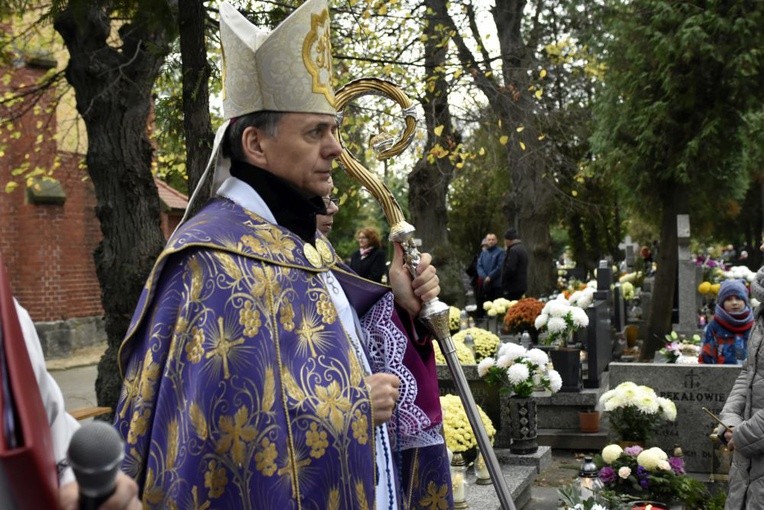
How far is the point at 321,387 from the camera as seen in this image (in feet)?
7.89

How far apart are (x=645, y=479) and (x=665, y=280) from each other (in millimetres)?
8170

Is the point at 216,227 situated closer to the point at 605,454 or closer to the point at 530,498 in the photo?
the point at 605,454

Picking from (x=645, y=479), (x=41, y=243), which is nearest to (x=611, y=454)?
(x=645, y=479)

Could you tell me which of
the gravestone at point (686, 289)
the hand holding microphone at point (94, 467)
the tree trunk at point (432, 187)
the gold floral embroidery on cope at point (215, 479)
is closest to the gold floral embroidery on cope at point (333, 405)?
the gold floral embroidery on cope at point (215, 479)

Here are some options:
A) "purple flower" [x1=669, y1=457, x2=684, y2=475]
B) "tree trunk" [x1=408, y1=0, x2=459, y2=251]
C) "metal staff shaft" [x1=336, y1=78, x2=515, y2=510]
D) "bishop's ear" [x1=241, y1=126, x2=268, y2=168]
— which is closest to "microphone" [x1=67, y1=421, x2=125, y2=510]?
"bishop's ear" [x1=241, y1=126, x2=268, y2=168]

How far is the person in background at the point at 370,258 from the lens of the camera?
10.8 m

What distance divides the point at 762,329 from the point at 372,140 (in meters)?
2.61

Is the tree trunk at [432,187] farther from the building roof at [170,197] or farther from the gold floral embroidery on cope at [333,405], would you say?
the gold floral embroidery on cope at [333,405]

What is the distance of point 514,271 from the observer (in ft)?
46.9

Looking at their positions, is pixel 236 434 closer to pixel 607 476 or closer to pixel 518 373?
pixel 607 476

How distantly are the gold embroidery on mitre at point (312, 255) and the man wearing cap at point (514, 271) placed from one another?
11695 mm

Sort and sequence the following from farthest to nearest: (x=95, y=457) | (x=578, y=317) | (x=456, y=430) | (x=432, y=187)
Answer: (x=432, y=187) → (x=578, y=317) → (x=456, y=430) → (x=95, y=457)

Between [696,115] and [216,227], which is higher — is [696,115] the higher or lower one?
the higher one

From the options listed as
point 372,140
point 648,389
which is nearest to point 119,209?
point 372,140
